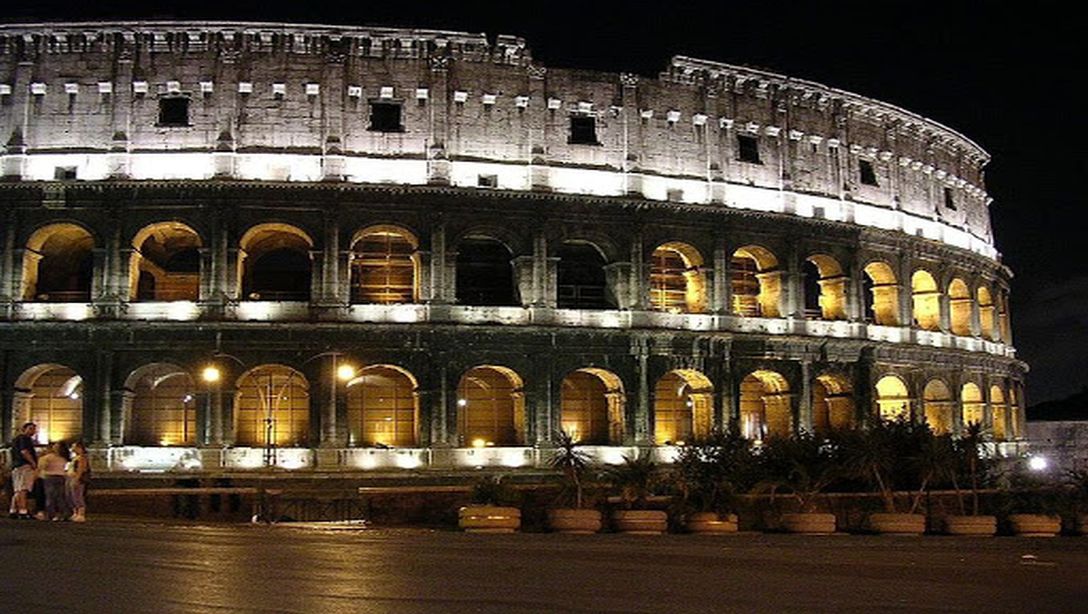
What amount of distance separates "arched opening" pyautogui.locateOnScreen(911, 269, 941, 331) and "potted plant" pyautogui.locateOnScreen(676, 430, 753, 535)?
17.8 metres

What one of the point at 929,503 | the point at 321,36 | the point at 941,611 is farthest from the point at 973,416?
the point at 941,611

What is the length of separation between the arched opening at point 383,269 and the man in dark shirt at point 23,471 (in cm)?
1265

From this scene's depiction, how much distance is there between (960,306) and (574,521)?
26103 mm

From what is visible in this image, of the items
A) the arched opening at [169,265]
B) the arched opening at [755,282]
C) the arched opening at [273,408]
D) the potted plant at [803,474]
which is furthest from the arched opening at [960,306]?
the arched opening at [169,265]

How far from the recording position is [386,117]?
30500 mm

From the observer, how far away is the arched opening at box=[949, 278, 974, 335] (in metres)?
39.2

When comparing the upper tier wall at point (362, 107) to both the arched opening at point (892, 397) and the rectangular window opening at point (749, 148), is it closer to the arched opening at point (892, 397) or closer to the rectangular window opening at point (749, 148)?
the rectangular window opening at point (749, 148)

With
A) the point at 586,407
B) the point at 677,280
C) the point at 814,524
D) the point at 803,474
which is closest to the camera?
the point at 814,524

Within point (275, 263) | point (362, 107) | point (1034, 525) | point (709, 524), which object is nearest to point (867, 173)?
point (362, 107)

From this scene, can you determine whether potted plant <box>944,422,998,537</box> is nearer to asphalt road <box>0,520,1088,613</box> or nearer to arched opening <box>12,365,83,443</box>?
asphalt road <box>0,520,1088,613</box>

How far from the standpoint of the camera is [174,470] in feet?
90.9

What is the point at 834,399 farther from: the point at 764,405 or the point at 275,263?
the point at 275,263

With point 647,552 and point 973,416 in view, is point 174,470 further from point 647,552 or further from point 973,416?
point 973,416

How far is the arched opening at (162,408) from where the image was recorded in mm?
30094
